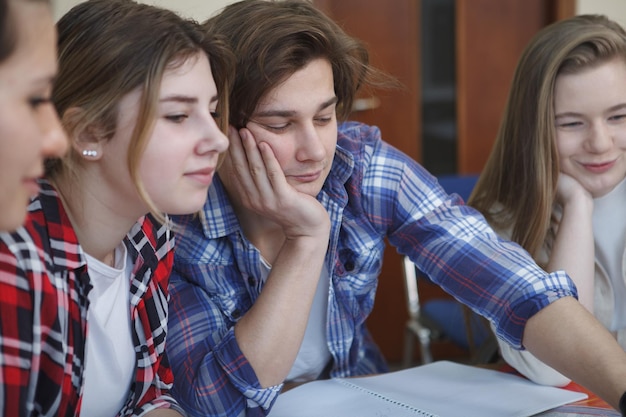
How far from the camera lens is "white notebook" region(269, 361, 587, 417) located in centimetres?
123

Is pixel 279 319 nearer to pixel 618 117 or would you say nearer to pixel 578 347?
pixel 578 347

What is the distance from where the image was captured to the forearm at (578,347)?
117 cm

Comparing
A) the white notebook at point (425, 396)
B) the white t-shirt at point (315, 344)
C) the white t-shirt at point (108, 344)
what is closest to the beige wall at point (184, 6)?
the white t-shirt at point (108, 344)

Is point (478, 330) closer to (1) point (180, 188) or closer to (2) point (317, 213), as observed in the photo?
(2) point (317, 213)

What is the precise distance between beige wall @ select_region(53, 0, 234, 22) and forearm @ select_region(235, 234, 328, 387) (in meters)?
0.44

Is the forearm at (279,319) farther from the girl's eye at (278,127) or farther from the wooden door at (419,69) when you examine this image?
the wooden door at (419,69)

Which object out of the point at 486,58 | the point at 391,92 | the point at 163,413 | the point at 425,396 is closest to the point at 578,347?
the point at 425,396

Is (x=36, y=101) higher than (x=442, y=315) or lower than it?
higher

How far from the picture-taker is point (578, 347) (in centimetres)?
122

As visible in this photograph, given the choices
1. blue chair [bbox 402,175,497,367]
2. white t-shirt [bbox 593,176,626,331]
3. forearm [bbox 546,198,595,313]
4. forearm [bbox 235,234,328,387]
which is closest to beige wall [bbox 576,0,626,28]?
blue chair [bbox 402,175,497,367]

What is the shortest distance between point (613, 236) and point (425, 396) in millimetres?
659

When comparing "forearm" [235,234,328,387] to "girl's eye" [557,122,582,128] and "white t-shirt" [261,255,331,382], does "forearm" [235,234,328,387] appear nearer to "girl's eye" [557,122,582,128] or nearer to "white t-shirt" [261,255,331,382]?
"white t-shirt" [261,255,331,382]

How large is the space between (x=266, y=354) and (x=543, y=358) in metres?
0.44

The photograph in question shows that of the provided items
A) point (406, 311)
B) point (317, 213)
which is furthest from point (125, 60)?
point (406, 311)
